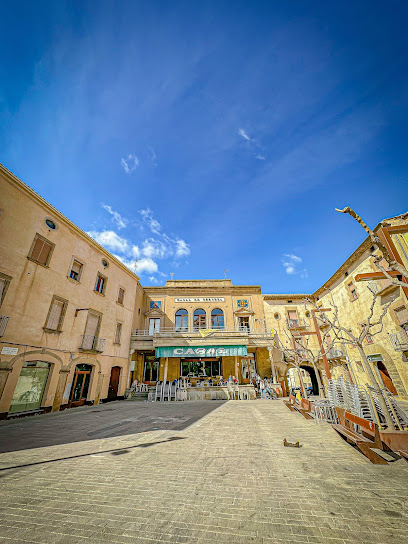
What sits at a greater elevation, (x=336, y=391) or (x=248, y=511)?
(x=336, y=391)

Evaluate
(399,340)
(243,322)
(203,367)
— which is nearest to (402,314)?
(399,340)

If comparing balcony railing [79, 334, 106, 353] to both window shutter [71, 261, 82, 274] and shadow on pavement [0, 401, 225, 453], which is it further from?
shadow on pavement [0, 401, 225, 453]

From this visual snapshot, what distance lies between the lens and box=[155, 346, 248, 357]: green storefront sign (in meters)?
19.2

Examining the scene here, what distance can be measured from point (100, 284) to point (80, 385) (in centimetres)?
683

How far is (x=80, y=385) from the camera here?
14523mm

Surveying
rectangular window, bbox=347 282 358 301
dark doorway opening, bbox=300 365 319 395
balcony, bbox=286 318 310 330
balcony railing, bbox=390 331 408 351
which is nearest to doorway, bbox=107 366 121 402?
balcony, bbox=286 318 310 330

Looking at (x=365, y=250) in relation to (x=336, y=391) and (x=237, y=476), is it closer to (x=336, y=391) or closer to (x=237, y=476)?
(x=336, y=391)

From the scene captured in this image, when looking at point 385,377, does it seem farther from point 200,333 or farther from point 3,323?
point 3,323

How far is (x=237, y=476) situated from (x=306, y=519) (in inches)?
Result: 59.8

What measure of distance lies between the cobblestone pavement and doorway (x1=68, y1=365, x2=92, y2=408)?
363 inches

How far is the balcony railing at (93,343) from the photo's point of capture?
Answer: 575 inches

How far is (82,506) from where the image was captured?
323 cm

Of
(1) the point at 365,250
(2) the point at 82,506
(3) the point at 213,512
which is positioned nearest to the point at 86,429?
(2) the point at 82,506

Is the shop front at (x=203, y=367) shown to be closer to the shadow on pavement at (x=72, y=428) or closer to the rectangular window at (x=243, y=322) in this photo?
the rectangular window at (x=243, y=322)
